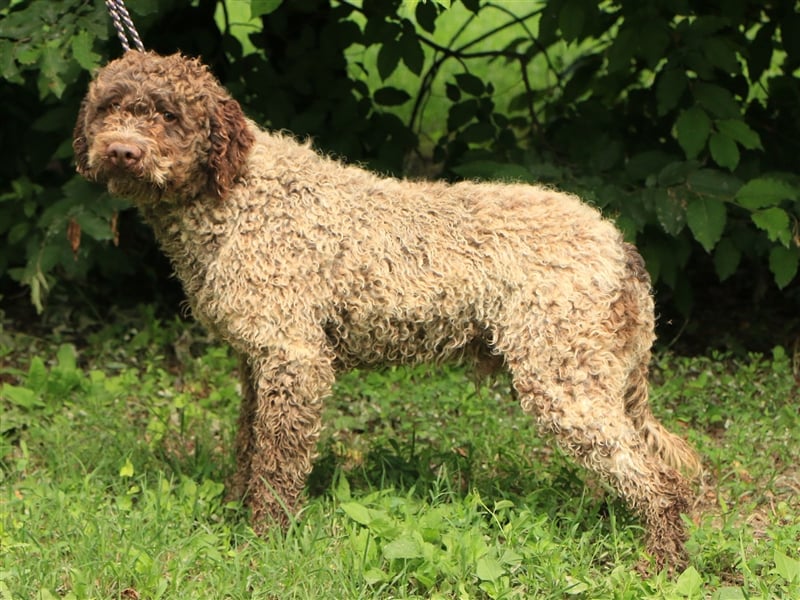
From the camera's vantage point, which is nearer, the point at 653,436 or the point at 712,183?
the point at 653,436

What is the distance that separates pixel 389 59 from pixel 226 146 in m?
1.64

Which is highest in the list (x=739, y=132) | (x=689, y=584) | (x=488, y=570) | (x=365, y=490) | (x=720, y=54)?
(x=720, y=54)

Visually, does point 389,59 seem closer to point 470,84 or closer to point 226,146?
point 470,84

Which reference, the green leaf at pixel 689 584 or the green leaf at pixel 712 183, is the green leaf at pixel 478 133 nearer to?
the green leaf at pixel 712 183

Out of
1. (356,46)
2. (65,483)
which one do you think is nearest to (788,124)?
(356,46)

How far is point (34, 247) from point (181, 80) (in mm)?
1978

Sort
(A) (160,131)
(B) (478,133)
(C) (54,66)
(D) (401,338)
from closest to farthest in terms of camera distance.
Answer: (A) (160,131) → (D) (401,338) → (C) (54,66) → (B) (478,133)

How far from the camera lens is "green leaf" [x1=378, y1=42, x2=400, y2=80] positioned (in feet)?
16.7

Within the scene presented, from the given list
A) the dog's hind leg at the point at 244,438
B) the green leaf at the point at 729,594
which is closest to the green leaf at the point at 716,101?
the green leaf at the point at 729,594

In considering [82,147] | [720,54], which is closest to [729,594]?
[720,54]

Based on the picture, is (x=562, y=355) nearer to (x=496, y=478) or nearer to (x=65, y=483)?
(x=496, y=478)

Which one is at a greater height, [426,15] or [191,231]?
[426,15]

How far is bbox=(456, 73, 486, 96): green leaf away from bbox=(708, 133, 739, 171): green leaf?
52.2 inches

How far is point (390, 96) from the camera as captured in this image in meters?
5.54
